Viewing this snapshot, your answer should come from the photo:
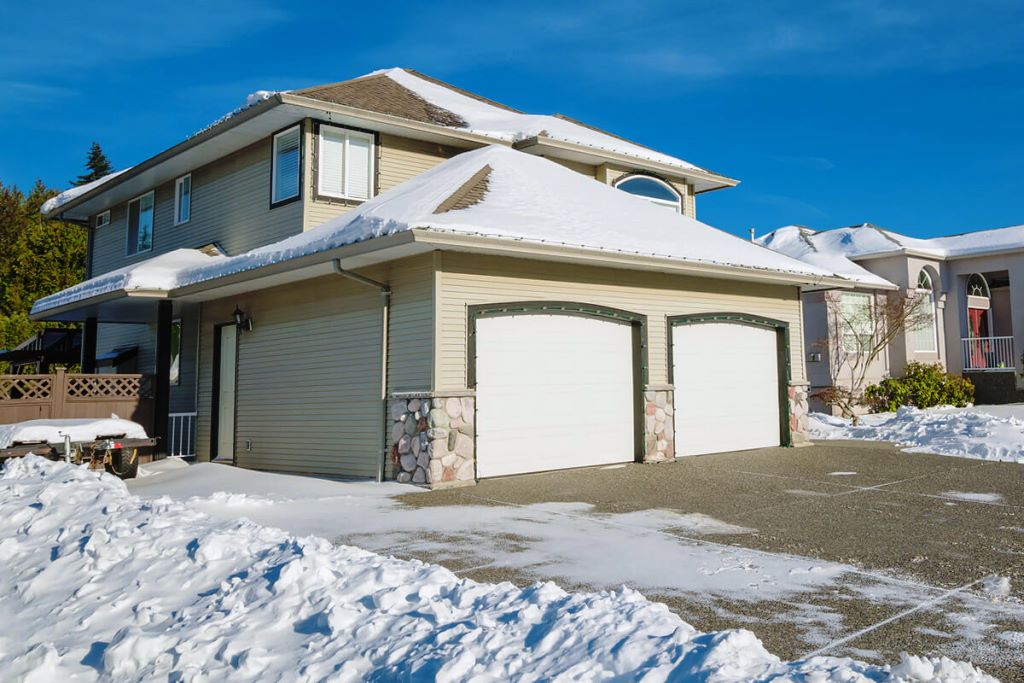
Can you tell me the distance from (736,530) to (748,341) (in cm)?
719

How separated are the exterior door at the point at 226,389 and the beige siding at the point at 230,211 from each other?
1750mm

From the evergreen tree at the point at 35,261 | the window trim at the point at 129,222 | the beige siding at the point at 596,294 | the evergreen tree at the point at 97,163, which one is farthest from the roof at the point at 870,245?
the evergreen tree at the point at 97,163

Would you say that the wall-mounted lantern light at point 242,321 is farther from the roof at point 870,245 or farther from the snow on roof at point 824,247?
the roof at point 870,245

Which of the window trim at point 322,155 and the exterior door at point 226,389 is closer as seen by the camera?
the window trim at point 322,155

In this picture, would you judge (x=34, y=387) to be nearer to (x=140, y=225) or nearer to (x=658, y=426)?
(x=140, y=225)

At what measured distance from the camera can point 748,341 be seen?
13398 millimetres

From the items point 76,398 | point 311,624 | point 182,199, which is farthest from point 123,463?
point 311,624

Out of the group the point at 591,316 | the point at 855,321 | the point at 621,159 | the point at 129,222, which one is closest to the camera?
the point at 591,316

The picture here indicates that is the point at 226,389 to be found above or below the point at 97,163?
below

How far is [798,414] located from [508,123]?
27.1ft

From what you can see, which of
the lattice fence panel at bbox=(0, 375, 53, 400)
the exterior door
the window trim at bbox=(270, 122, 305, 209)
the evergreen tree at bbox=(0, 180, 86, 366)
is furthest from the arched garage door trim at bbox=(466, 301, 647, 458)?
the evergreen tree at bbox=(0, 180, 86, 366)

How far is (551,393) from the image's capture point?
1059 cm

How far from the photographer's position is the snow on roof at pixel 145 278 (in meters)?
13.0

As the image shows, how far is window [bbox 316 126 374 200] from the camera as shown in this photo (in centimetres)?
1320
